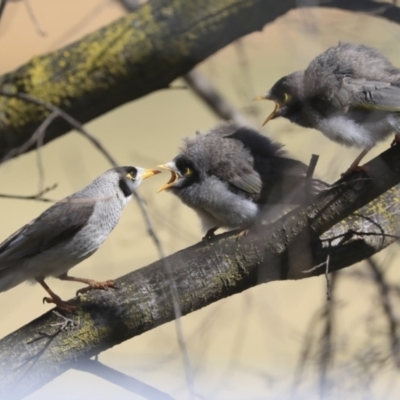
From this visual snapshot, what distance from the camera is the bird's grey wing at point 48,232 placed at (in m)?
Result: 3.01

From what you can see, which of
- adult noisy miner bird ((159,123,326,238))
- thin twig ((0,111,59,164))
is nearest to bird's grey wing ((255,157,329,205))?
adult noisy miner bird ((159,123,326,238))

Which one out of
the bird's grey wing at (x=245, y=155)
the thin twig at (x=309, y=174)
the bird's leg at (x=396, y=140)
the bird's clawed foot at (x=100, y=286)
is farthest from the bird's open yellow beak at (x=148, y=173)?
the bird's leg at (x=396, y=140)

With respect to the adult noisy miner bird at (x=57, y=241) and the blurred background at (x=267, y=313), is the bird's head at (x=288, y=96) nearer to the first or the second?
the blurred background at (x=267, y=313)

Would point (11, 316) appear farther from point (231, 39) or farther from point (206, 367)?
point (231, 39)

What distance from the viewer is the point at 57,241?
3025 millimetres

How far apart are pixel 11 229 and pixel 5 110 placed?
2.41 meters

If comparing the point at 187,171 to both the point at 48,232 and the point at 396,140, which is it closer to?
the point at 48,232

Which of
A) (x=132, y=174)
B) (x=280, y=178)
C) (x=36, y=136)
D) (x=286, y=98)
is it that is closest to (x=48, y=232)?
(x=132, y=174)

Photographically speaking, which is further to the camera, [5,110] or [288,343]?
[288,343]

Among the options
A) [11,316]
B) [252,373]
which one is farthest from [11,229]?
[252,373]

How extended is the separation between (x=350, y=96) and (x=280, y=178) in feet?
1.51

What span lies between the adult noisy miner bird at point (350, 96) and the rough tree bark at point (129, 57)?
0.80ft

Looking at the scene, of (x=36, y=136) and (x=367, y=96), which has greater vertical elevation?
(x=36, y=136)

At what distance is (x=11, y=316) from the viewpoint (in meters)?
4.76
